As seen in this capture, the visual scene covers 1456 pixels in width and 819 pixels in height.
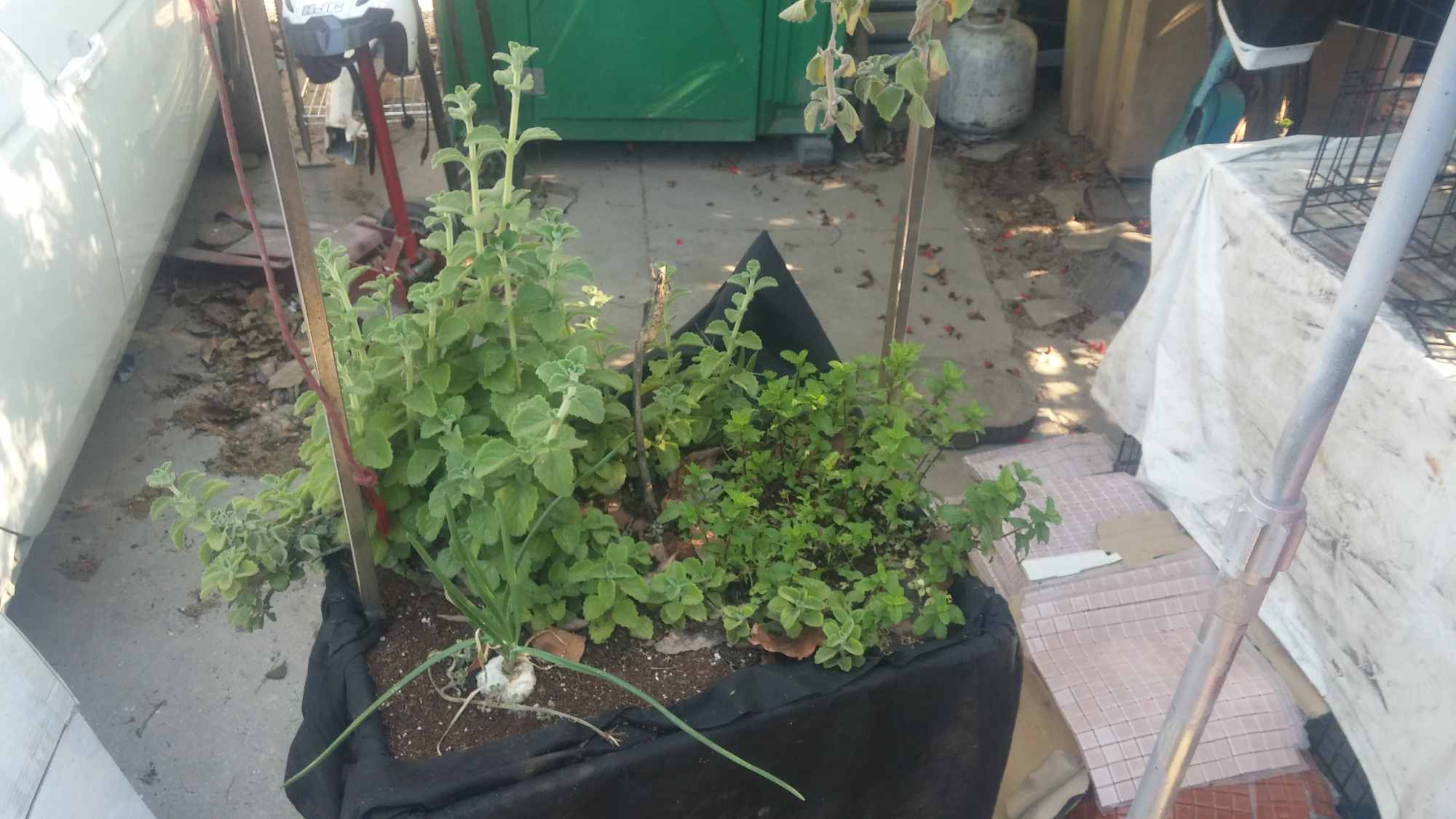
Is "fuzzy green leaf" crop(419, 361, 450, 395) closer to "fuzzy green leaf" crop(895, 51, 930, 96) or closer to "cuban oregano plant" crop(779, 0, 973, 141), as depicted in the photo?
"cuban oregano plant" crop(779, 0, 973, 141)

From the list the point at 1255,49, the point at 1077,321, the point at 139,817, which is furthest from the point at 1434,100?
the point at 1077,321

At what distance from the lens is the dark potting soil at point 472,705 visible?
5.75 feet

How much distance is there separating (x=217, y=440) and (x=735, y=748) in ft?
8.89

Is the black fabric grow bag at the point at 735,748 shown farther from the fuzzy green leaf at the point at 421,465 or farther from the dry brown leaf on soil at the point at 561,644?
the fuzzy green leaf at the point at 421,465

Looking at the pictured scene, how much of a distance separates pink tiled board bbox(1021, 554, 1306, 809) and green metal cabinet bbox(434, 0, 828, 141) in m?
3.32

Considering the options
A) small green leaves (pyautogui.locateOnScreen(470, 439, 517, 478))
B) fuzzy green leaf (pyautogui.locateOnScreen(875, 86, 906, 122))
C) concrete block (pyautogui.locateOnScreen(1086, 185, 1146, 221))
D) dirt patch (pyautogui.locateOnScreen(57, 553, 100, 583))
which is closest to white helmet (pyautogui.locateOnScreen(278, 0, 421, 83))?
dirt patch (pyautogui.locateOnScreen(57, 553, 100, 583))

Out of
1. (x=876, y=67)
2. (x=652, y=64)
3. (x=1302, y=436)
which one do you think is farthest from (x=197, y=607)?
(x=652, y=64)

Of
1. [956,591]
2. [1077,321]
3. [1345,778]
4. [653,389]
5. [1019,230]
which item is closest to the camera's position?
[956,591]

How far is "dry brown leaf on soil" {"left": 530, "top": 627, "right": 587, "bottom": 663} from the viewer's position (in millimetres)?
1865

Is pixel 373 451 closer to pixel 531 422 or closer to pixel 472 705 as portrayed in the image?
pixel 531 422

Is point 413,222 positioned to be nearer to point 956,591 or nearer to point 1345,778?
point 956,591

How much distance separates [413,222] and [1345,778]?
3.91 meters

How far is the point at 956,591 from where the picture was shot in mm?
1993

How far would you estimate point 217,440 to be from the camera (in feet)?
12.2
